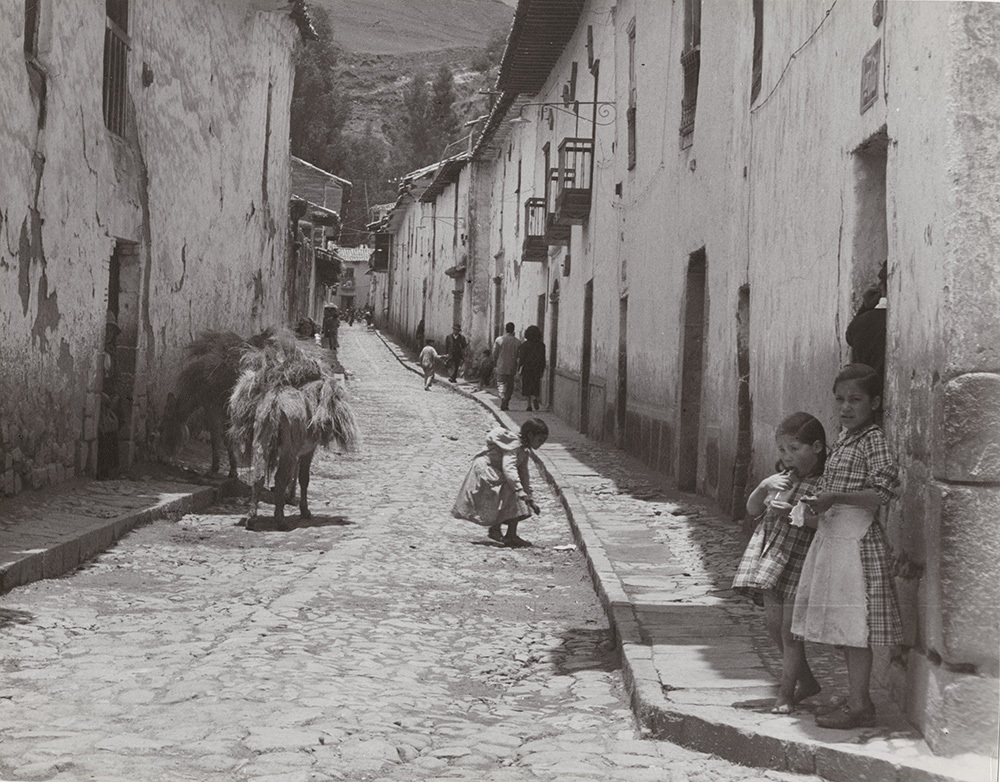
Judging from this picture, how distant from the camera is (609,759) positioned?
460cm

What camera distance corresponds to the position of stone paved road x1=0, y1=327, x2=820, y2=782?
4422 millimetres

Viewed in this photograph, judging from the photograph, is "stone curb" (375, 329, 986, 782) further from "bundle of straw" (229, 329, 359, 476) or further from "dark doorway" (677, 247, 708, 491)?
"dark doorway" (677, 247, 708, 491)

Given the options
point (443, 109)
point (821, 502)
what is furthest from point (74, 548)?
point (443, 109)

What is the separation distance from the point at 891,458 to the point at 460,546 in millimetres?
5262

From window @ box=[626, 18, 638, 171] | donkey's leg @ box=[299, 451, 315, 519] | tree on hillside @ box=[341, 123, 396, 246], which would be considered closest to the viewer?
donkey's leg @ box=[299, 451, 315, 519]

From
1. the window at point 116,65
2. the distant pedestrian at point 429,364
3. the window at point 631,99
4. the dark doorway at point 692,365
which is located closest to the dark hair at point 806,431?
the dark doorway at point 692,365

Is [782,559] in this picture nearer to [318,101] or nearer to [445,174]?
[318,101]

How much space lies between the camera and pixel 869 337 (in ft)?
18.8

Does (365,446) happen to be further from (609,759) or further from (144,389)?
(609,759)

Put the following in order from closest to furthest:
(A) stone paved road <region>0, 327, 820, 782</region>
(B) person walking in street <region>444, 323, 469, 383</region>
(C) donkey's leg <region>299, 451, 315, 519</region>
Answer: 1. (A) stone paved road <region>0, 327, 820, 782</region>
2. (C) donkey's leg <region>299, 451, 315, 519</region>
3. (B) person walking in street <region>444, 323, 469, 383</region>

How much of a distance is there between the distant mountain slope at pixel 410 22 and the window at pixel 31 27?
259cm

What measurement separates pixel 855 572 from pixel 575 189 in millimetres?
14959

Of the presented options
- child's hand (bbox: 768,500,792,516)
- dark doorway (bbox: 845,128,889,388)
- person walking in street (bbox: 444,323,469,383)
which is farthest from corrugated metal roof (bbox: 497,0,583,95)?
child's hand (bbox: 768,500,792,516)

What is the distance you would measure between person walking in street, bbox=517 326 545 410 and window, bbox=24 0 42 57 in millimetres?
13075
